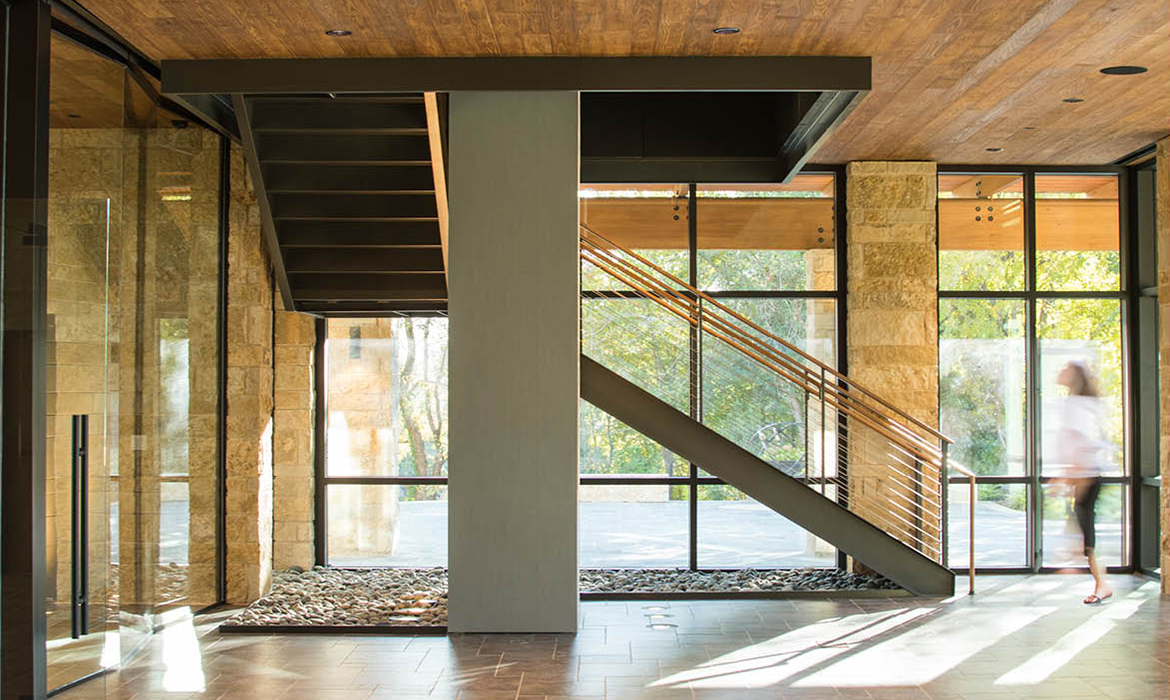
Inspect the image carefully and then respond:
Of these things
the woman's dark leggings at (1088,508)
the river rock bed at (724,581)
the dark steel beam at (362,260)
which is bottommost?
the river rock bed at (724,581)

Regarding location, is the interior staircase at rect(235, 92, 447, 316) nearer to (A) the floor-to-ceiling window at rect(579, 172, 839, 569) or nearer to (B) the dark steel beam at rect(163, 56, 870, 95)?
(B) the dark steel beam at rect(163, 56, 870, 95)

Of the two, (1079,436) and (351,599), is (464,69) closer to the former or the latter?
(351,599)

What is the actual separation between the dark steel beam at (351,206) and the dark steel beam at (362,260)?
0.38 metres

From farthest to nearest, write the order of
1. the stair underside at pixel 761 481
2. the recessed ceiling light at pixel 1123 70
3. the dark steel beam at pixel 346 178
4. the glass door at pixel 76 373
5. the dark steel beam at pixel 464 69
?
the stair underside at pixel 761 481
the dark steel beam at pixel 346 178
the recessed ceiling light at pixel 1123 70
the dark steel beam at pixel 464 69
the glass door at pixel 76 373

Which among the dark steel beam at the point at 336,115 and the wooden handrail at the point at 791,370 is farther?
the wooden handrail at the point at 791,370

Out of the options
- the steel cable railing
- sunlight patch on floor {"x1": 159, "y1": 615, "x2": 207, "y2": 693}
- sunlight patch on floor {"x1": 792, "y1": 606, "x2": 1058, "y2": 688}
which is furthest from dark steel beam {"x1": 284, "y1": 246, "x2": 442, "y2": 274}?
sunlight patch on floor {"x1": 792, "y1": 606, "x2": 1058, "y2": 688}

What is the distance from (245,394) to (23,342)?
2.79 meters

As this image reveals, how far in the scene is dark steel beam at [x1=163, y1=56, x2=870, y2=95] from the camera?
215 inches

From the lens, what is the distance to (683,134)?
7.61 m

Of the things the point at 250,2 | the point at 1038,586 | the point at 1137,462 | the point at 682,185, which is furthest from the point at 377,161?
the point at 1137,462

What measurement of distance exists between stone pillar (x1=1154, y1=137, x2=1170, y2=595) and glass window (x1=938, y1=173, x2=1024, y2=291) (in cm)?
104

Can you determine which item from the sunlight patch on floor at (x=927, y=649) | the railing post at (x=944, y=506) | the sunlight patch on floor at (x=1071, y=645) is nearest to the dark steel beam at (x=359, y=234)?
the sunlight patch on floor at (x=927, y=649)

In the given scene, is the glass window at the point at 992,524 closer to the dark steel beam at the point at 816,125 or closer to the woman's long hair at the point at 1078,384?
the woman's long hair at the point at 1078,384

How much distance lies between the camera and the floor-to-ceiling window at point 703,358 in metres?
7.75
